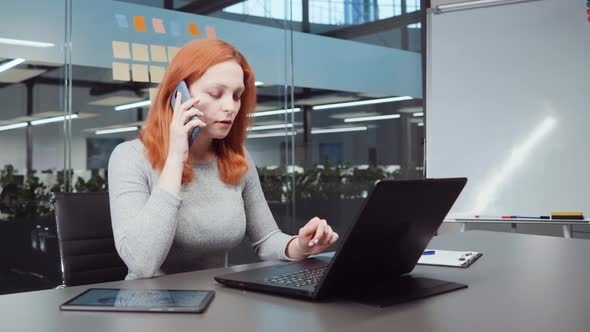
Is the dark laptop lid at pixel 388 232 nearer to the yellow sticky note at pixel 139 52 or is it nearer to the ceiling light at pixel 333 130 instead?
the yellow sticky note at pixel 139 52

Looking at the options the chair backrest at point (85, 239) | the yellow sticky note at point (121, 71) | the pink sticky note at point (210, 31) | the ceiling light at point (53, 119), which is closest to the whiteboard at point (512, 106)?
the pink sticky note at point (210, 31)

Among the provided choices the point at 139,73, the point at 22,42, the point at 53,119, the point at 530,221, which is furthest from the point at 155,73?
the point at 530,221

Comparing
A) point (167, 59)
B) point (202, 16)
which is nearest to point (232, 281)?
point (167, 59)

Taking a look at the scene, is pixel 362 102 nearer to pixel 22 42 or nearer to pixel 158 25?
pixel 158 25

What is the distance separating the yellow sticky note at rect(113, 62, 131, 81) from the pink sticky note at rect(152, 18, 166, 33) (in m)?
0.31

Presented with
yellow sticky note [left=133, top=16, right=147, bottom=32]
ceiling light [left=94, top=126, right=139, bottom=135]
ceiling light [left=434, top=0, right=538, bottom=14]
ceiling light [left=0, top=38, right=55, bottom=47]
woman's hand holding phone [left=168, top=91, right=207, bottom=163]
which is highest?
ceiling light [left=434, top=0, right=538, bottom=14]

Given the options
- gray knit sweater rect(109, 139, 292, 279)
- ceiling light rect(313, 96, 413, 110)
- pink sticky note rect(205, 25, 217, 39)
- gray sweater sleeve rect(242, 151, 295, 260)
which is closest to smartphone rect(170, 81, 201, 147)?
gray knit sweater rect(109, 139, 292, 279)

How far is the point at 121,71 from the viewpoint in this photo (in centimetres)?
329

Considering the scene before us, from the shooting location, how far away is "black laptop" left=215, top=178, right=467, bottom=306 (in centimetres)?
91

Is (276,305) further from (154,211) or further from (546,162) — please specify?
(546,162)

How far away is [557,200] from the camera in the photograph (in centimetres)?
355

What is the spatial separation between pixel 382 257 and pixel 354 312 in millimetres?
186

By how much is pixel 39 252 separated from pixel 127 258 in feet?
6.86

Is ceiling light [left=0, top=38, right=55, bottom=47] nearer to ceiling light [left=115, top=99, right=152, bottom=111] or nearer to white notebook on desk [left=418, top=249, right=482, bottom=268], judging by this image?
ceiling light [left=115, top=99, right=152, bottom=111]
